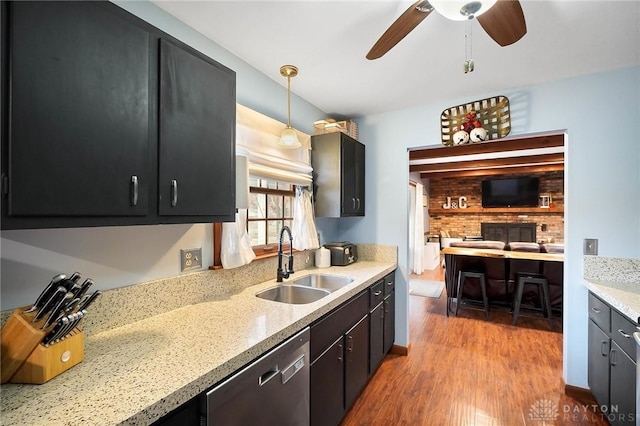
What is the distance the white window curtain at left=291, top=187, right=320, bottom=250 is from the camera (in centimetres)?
251

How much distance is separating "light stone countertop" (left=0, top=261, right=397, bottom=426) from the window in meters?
0.72

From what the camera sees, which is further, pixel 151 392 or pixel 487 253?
pixel 487 253

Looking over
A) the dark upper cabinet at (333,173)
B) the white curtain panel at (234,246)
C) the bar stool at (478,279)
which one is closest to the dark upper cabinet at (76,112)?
the white curtain panel at (234,246)

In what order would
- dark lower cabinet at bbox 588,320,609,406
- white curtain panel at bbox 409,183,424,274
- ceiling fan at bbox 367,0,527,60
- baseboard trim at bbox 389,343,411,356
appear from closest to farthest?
ceiling fan at bbox 367,0,527,60 < dark lower cabinet at bbox 588,320,609,406 < baseboard trim at bbox 389,343,411,356 < white curtain panel at bbox 409,183,424,274

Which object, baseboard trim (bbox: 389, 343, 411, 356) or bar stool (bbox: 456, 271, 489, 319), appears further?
Answer: bar stool (bbox: 456, 271, 489, 319)

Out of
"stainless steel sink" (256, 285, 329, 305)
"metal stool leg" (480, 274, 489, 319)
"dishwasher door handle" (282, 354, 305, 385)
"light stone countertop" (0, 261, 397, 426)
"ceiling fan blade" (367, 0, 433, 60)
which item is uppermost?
"ceiling fan blade" (367, 0, 433, 60)

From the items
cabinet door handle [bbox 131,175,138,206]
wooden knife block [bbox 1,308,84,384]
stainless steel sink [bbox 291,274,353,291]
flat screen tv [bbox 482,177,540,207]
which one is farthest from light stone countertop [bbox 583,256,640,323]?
flat screen tv [bbox 482,177,540,207]

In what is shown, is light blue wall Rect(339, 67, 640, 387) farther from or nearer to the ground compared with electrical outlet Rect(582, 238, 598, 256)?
farther from the ground

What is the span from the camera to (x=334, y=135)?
260cm

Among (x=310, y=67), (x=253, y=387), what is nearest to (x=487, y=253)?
(x=310, y=67)

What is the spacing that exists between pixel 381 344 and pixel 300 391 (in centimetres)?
135

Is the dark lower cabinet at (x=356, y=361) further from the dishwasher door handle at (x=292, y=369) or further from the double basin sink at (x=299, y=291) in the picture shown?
the dishwasher door handle at (x=292, y=369)

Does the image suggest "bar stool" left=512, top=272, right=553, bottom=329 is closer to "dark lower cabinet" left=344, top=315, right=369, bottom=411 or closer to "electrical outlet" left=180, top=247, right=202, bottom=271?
"dark lower cabinet" left=344, top=315, right=369, bottom=411

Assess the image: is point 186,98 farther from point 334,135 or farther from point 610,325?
point 610,325
